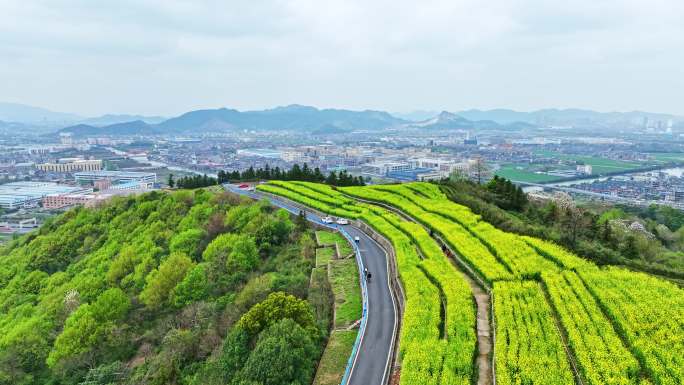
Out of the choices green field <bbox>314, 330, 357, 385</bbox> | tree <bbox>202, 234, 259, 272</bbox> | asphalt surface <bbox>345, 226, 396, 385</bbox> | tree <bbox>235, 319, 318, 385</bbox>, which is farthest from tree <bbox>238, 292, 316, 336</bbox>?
tree <bbox>202, 234, 259, 272</bbox>

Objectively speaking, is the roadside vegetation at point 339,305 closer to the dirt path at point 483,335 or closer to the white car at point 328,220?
the white car at point 328,220

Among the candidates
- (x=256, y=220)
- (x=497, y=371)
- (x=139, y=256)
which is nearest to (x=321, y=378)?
(x=497, y=371)

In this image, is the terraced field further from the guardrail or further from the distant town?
the distant town

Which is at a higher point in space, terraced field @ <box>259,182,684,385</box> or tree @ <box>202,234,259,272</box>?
terraced field @ <box>259,182,684,385</box>

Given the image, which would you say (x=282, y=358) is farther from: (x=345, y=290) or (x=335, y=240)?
(x=335, y=240)

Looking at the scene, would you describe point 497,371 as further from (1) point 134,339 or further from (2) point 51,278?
(2) point 51,278

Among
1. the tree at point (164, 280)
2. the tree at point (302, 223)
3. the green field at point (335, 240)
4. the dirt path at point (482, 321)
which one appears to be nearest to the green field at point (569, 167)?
the tree at point (302, 223)
